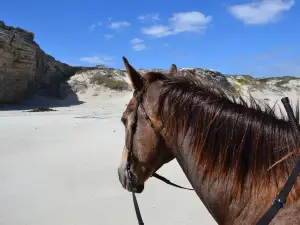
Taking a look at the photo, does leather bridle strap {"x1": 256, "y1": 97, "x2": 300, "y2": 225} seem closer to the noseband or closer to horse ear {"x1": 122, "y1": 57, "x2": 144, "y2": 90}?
the noseband

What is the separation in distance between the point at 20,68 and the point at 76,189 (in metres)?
15.9

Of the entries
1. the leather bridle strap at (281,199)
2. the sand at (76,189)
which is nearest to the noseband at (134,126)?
the leather bridle strap at (281,199)

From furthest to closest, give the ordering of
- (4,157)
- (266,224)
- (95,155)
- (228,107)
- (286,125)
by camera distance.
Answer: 1. (95,155)
2. (4,157)
3. (228,107)
4. (286,125)
5. (266,224)

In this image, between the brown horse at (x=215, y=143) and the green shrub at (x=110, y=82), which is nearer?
the brown horse at (x=215, y=143)

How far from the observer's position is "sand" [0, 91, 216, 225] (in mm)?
4574

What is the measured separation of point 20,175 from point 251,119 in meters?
5.12

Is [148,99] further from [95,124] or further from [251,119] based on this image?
[95,124]

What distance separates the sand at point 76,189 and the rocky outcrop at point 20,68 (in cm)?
1078

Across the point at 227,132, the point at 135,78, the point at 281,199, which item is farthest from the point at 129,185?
the point at 281,199

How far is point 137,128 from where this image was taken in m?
2.13

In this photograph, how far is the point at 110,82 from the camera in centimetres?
2506

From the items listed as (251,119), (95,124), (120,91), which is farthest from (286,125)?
(120,91)

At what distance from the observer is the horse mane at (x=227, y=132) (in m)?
1.64

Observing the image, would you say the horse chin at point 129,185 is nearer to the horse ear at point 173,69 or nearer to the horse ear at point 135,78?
the horse ear at point 135,78
